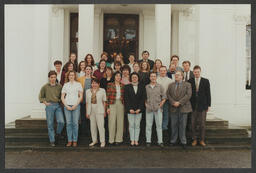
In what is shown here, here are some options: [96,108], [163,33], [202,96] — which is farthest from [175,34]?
[96,108]

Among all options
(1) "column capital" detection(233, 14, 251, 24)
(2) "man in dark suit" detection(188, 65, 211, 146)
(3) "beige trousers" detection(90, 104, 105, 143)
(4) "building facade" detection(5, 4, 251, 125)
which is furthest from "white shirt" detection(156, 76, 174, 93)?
(1) "column capital" detection(233, 14, 251, 24)

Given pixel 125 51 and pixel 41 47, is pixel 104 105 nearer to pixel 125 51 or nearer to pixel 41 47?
pixel 41 47

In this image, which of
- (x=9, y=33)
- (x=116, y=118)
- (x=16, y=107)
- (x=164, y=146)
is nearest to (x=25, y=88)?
(x=16, y=107)

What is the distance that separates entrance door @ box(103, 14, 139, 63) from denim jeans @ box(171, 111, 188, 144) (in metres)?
5.10

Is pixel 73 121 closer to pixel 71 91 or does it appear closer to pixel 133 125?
pixel 71 91

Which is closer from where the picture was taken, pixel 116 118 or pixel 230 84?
pixel 116 118

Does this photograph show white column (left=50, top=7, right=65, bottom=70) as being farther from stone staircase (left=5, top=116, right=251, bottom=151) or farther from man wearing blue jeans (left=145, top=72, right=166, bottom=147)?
man wearing blue jeans (left=145, top=72, right=166, bottom=147)

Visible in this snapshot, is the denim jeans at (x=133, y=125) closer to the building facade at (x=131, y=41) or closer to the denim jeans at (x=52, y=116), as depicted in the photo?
the denim jeans at (x=52, y=116)

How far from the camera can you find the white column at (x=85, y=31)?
8.59 m

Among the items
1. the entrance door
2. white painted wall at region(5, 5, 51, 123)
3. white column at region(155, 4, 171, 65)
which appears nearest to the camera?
white column at region(155, 4, 171, 65)

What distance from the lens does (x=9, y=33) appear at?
10.0 metres

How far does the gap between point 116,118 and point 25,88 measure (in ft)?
15.3

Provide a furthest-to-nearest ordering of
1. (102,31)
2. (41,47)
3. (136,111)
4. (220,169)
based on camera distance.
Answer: (102,31) < (41,47) < (136,111) < (220,169)

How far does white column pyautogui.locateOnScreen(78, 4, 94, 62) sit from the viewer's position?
859 cm
